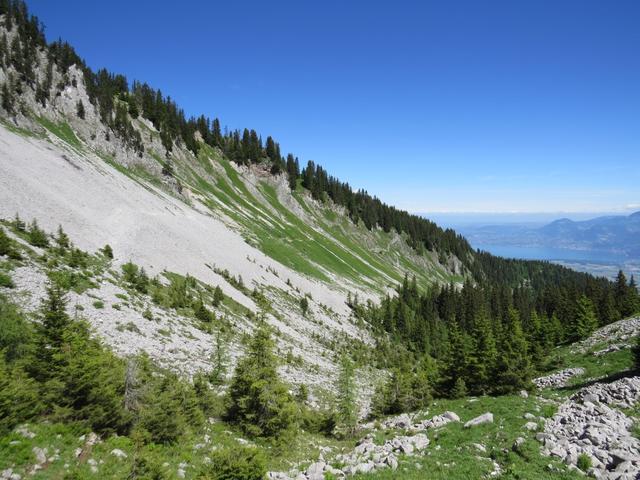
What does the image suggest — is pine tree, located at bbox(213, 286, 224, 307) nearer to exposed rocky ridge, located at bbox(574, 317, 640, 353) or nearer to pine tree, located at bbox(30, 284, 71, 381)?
pine tree, located at bbox(30, 284, 71, 381)

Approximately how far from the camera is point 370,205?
19262 centimetres

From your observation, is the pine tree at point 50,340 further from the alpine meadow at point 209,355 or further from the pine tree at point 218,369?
the pine tree at point 218,369

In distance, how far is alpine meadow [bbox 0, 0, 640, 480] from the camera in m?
12.6

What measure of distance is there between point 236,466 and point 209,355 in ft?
55.4

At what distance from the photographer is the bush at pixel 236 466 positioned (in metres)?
11.0

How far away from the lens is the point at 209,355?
87.9 feet

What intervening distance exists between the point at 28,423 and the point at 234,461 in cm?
685

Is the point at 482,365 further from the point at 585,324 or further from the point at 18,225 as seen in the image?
the point at 18,225

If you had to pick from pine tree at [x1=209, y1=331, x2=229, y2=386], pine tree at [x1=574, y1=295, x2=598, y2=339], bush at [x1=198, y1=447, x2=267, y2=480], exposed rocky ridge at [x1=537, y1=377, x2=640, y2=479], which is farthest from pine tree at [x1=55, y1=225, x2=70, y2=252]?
pine tree at [x1=574, y1=295, x2=598, y2=339]

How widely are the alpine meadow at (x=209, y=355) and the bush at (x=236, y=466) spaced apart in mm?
53

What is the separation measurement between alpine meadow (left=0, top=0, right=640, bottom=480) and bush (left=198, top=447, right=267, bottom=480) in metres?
0.05

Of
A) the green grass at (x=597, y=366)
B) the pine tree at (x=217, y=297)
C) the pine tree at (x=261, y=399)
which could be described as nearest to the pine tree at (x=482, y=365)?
the green grass at (x=597, y=366)

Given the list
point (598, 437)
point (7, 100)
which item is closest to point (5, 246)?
point (598, 437)

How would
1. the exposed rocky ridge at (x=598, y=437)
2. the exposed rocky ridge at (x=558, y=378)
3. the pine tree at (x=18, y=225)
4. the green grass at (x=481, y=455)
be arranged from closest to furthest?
the exposed rocky ridge at (x=598, y=437) < the green grass at (x=481, y=455) < the pine tree at (x=18, y=225) < the exposed rocky ridge at (x=558, y=378)
